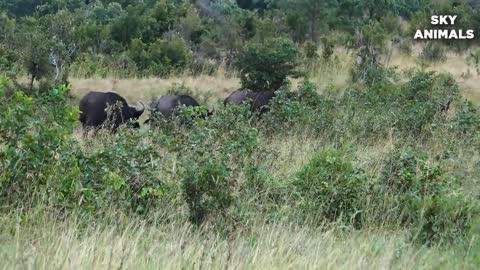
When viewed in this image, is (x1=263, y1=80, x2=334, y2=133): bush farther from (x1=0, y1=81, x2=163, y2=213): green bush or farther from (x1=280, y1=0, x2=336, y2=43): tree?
(x1=280, y1=0, x2=336, y2=43): tree

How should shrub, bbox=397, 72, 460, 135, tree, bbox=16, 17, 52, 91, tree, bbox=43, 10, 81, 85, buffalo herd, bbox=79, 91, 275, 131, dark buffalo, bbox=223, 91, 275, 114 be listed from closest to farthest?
shrub, bbox=397, 72, 460, 135 → buffalo herd, bbox=79, 91, 275, 131 → dark buffalo, bbox=223, 91, 275, 114 → tree, bbox=16, 17, 52, 91 → tree, bbox=43, 10, 81, 85

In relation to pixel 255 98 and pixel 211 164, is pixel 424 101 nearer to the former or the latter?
pixel 255 98

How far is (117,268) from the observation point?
3.26 metres

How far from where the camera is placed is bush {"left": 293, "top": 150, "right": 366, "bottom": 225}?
498 cm

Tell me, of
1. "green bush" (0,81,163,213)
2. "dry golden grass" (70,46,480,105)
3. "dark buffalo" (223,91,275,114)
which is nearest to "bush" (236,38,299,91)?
"dark buffalo" (223,91,275,114)

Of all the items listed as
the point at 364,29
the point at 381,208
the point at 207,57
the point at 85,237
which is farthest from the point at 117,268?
the point at 207,57

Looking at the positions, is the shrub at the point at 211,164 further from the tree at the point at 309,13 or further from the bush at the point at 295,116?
the tree at the point at 309,13

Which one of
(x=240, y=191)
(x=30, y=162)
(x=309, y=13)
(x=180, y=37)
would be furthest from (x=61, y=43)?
(x=30, y=162)

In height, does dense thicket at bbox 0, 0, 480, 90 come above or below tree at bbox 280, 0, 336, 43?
below

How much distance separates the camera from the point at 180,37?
20594 mm

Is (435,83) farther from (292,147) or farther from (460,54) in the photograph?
(460,54)

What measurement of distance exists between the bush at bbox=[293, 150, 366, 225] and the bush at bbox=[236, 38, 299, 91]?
8344mm

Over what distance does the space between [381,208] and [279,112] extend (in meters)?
4.44

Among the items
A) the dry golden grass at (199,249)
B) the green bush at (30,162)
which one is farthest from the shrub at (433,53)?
the green bush at (30,162)
